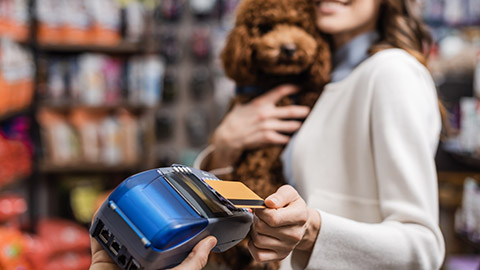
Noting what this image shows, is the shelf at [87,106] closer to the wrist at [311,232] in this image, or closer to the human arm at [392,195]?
the human arm at [392,195]

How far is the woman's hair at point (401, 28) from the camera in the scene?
108cm

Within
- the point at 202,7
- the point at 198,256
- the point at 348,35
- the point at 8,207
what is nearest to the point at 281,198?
the point at 198,256

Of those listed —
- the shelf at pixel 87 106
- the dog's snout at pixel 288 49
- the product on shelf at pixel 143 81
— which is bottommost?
the shelf at pixel 87 106

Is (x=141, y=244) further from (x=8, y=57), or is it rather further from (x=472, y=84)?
(x=472, y=84)

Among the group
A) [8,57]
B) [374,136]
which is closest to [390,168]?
[374,136]

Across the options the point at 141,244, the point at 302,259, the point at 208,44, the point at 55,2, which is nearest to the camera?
the point at 141,244

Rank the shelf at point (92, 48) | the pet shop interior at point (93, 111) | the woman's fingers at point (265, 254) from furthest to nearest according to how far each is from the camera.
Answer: the shelf at point (92, 48)
the pet shop interior at point (93, 111)
the woman's fingers at point (265, 254)

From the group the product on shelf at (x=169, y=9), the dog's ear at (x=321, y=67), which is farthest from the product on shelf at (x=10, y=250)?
the product on shelf at (x=169, y=9)

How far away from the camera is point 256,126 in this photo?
117cm

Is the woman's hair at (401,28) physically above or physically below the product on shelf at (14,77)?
above

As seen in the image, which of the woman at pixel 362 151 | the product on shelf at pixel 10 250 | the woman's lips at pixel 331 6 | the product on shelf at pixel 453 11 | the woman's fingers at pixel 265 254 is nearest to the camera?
the woman's fingers at pixel 265 254

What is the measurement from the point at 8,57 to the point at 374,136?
6.02 ft

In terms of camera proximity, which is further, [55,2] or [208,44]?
[208,44]

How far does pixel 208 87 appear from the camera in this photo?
159 inches
